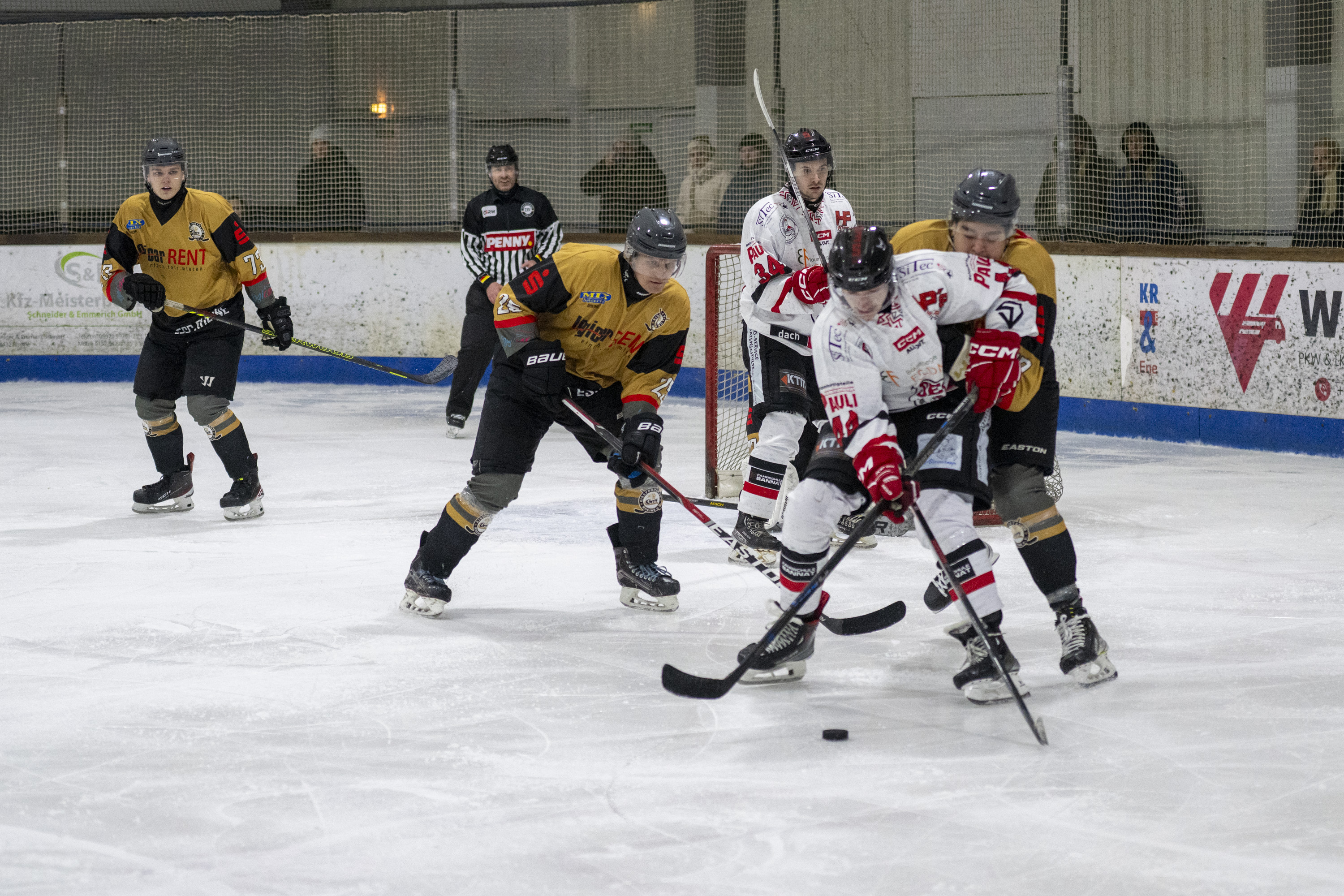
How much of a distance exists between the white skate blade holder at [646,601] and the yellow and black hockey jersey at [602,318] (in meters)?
0.46

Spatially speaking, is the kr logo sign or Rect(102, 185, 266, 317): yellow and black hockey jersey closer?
Rect(102, 185, 266, 317): yellow and black hockey jersey

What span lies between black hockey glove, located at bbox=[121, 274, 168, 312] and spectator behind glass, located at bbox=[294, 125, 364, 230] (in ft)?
13.8

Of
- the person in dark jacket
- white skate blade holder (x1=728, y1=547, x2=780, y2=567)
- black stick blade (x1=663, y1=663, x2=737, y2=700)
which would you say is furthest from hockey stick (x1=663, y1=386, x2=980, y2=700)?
the person in dark jacket

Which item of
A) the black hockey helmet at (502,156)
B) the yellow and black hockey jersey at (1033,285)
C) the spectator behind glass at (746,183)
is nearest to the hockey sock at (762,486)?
the yellow and black hockey jersey at (1033,285)

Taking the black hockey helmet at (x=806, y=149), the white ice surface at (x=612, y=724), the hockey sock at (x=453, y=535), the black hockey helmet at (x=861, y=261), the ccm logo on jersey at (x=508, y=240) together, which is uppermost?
the black hockey helmet at (x=806, y=149)

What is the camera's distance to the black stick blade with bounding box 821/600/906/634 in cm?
328

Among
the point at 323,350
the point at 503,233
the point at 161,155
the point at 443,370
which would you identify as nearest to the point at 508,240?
the point at 503,233

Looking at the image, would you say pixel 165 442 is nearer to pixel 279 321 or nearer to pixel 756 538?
pixel 279 321

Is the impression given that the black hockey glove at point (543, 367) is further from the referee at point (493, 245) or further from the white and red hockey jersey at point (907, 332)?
the referee at point (493, 245)

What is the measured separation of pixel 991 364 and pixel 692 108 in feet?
20.7

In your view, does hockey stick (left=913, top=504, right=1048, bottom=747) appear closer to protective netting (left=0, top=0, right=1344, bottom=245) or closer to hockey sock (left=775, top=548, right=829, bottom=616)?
hockey sock (left=775, top=548, right=829, bottom=616)

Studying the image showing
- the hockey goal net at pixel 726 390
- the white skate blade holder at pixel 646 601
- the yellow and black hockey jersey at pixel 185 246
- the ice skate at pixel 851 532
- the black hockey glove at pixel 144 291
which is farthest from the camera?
the hockey goal net at pixel 726 390

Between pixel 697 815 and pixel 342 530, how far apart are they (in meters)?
2.55

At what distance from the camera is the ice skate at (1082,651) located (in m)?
2.99
